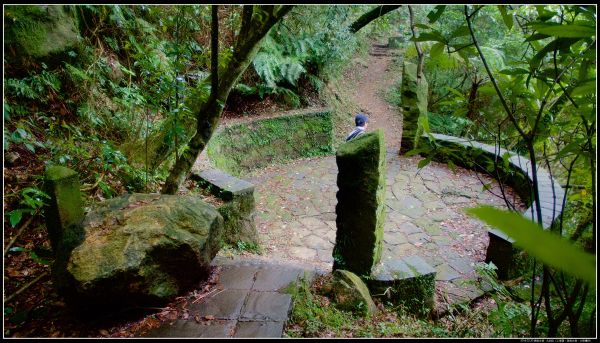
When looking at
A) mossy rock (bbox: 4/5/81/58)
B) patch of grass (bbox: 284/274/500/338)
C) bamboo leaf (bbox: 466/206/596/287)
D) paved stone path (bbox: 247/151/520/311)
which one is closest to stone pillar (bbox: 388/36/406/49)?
paved stone path (bbox: 247/151/520/311)

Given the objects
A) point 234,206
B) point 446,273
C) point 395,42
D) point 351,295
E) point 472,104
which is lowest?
point 446,273

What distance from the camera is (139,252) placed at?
8.10ft

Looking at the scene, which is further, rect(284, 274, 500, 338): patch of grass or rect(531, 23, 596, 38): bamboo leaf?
rect(284, 274, 500, 338): patch of grass

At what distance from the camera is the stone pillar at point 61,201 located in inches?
105

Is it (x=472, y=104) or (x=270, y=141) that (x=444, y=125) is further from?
(x=472, y=104)

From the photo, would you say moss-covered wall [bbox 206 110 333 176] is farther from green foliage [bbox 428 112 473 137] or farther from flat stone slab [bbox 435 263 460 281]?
flat stone slab [bbox 435 263 460 281]

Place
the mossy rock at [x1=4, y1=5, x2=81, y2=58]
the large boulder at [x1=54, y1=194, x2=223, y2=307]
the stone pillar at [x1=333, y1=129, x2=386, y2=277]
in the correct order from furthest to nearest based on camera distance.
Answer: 1. the mossy rock at [x1=4, y1=5, x2=81, y2=58]
2. the stone pillar at [x1=333, y1=129, x2=386, y2=277]
3. the large boulder at [x1=54, y1=194, x2=223, y2=307]

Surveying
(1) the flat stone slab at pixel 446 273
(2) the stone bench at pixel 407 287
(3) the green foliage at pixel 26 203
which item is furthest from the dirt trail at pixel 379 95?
(3) the green foliage at pixel 26 203

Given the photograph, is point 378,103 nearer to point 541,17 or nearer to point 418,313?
point 418,313

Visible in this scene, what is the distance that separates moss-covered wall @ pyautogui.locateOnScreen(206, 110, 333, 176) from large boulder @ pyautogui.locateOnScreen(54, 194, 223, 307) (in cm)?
385

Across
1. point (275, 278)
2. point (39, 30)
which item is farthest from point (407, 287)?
point (39, 30)

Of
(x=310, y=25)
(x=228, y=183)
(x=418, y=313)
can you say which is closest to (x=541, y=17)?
(x=418, y=313)

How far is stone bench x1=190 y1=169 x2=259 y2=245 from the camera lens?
4.63 meters

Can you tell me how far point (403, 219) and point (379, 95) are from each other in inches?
367
